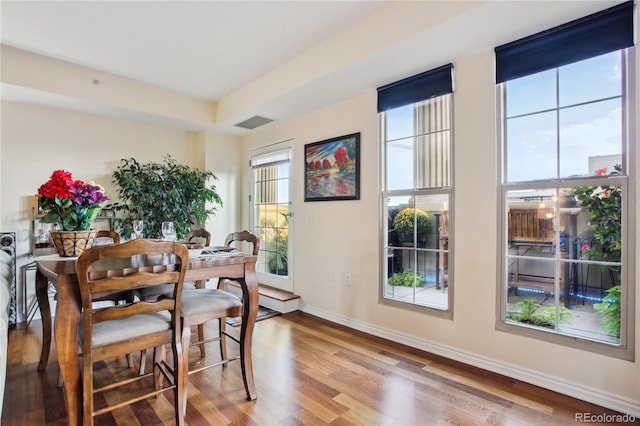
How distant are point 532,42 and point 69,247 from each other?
3168mm

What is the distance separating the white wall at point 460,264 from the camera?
200 centimetres

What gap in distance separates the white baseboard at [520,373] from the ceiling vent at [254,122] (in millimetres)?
2621

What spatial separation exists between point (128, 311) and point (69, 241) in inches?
26.5

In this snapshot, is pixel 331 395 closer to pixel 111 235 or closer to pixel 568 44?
pixel 111 235

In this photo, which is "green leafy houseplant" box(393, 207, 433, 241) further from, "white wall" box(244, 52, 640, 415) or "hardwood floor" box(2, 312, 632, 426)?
"hardwood floor" box(2, 312, 632, 426)

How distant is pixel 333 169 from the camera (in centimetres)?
346

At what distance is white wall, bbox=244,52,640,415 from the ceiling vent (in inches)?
16.4

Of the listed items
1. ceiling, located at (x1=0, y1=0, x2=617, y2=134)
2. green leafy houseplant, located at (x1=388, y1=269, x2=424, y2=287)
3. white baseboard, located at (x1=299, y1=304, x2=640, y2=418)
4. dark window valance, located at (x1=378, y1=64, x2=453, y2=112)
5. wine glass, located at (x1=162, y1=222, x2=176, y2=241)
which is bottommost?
white baseboard, located at (x1=299, y1=304, x2=640, y2=418)

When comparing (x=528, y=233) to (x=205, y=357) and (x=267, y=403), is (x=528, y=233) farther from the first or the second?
(x=205, y=357)

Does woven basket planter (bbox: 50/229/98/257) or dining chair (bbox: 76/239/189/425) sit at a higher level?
woven basket planter (bbox: 50/229/98/257)

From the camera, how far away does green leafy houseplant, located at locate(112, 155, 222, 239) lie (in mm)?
3842

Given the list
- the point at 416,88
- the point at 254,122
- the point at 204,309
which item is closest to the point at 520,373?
the point at 204,309

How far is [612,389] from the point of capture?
186 centimetres

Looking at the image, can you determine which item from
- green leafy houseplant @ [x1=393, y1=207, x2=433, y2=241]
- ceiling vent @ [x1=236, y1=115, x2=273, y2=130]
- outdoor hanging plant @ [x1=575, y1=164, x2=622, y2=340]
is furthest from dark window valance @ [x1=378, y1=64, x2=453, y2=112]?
ceiling vent @ [x1=236, y1=115, x2=273, y2=130]
